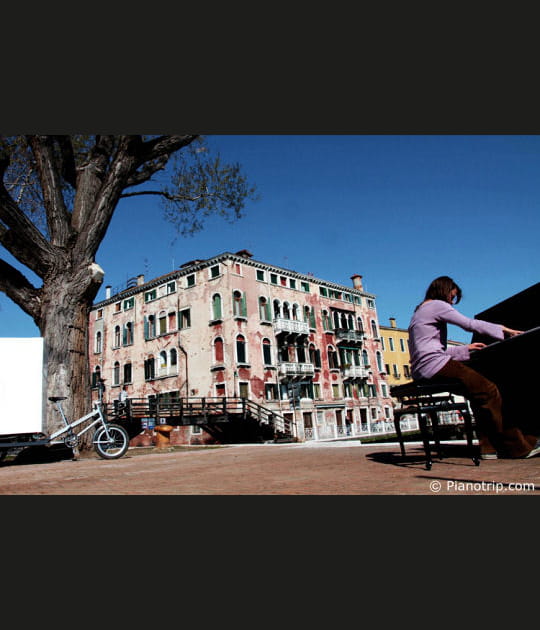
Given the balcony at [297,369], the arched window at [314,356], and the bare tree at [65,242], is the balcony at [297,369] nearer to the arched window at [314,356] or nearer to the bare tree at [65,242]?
the arched window at [314,356]

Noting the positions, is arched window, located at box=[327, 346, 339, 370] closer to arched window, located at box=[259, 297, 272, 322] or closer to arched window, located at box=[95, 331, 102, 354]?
arched window, located at box=[259, 297, 272, 322]

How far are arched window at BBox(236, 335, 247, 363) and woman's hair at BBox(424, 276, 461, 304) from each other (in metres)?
21.8

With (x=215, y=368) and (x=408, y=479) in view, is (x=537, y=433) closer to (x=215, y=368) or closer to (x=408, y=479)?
(x=408, y=479)

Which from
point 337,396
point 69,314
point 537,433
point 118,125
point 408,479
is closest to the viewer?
point 408,479

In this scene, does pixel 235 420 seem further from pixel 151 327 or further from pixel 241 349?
pixel 151 327

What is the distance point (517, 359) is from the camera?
8.28 ft

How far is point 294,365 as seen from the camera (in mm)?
26484

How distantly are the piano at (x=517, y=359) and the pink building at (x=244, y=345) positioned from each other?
66.0ft

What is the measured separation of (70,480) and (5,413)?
73.2 inches

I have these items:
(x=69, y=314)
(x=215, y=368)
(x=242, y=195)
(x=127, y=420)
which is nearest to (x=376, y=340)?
(x=215, y=368)

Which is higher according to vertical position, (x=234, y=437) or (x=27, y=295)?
(x=27, y=295)

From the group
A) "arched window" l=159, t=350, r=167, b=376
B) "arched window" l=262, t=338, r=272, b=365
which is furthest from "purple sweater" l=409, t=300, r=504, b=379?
"arched window" l=159, t=350, r=167, b=376

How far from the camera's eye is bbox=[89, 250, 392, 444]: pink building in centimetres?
2450

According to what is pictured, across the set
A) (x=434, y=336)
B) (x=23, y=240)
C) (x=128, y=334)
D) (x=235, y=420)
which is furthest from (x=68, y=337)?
(x=128, y=334)
